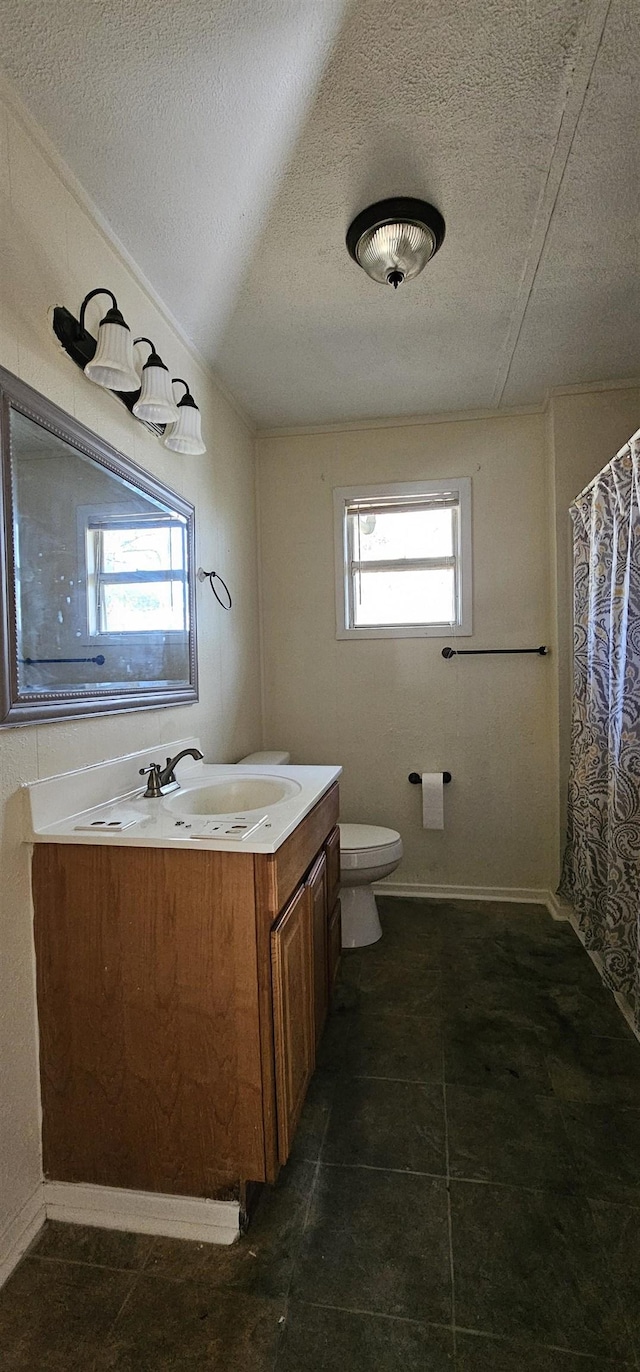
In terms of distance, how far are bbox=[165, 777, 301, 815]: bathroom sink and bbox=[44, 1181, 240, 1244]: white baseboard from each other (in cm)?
84

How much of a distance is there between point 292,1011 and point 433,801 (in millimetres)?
1542

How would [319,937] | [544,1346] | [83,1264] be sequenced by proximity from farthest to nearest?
1. [319,937]
2. [83,1264]
3. [544,1346]

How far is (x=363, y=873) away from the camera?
222 centimetres

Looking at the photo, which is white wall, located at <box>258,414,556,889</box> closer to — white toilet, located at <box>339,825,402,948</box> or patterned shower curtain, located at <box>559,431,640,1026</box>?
patterned shower curtain, located at <box>559,431,640,1026</box>

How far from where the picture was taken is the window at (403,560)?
2.75m


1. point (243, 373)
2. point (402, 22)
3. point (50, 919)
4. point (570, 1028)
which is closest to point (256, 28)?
point (402, 22)

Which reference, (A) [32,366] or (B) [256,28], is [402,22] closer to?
(B) [256,28]

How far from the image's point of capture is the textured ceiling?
1052 mm

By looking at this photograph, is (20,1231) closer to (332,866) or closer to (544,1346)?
(544,1346)

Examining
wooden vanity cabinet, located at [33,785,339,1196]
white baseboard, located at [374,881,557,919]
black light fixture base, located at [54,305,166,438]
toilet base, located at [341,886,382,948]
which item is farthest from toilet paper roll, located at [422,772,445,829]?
black light fixture base, located at [54,305,166,438]

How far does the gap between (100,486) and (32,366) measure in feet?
1.00

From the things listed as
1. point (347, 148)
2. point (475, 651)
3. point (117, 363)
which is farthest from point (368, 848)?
point (347, 148)

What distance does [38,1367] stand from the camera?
0.94 m

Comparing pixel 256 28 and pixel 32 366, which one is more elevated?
pixel 256 28
